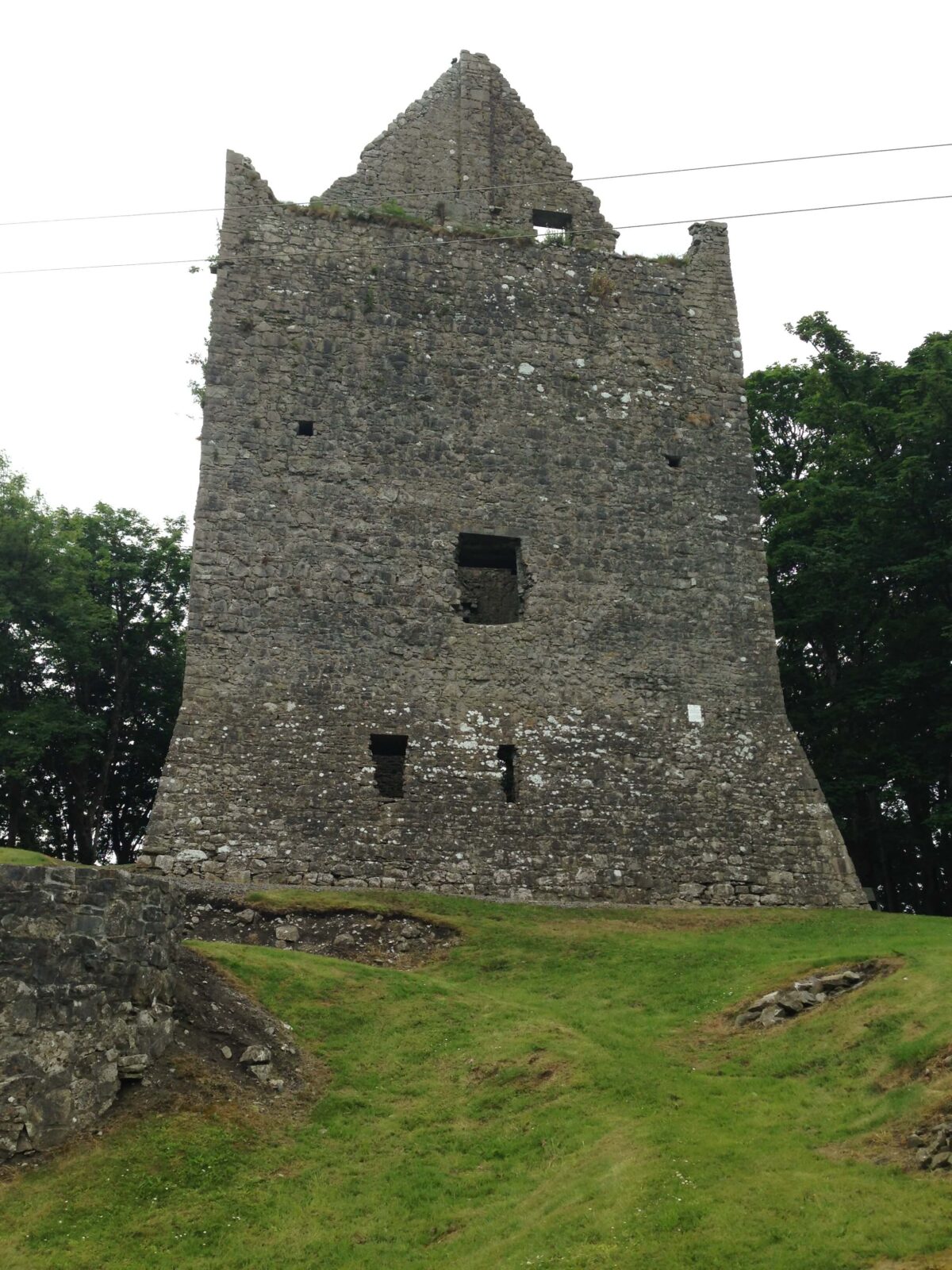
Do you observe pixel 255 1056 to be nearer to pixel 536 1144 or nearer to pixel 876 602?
pixel 536 1144

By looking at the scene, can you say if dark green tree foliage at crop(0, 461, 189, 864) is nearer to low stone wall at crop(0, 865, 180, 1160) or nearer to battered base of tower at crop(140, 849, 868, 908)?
battered base of tower at crop(140, 849, 868, 908)

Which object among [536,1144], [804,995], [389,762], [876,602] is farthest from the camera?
[876,602]

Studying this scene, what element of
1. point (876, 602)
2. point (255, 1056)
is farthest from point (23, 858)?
point (876, 602)

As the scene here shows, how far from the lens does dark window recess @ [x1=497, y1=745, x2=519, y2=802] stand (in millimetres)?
17688

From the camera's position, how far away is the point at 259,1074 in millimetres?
10961

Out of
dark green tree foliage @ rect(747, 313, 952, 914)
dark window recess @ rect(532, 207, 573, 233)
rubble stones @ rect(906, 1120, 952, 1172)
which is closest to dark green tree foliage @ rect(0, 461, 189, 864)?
dark window recess @ rect(532, 207, 573, 233)

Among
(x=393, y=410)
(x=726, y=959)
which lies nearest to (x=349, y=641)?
(x=393, y=410)

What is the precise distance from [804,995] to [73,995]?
22.9ft

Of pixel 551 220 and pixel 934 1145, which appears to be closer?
pixel 934 1145

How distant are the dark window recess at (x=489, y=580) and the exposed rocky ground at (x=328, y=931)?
5.59 meters

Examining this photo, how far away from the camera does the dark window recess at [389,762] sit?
17.5m

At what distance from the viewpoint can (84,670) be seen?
84.9ft

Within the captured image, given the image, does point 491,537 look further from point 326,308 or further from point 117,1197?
point 117,1197

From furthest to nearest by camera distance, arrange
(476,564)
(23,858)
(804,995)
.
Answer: (476,564) < (23,858) < (804,995)
